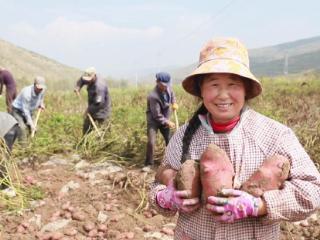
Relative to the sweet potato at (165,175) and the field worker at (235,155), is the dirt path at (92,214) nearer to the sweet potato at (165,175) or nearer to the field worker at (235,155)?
the sweet potato at (165,175)

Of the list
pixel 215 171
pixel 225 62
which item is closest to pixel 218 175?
pixel 215 171

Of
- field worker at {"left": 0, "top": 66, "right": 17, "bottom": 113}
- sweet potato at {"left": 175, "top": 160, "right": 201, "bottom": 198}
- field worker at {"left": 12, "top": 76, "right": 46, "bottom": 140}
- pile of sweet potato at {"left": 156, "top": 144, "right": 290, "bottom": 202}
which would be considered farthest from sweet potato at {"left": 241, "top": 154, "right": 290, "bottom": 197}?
field worker at {"left": 0, "top": 66, "right": 17, "bottom": 113}

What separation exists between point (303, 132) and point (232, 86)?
438 centimetres

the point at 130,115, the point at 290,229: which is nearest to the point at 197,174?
the point at 290,229

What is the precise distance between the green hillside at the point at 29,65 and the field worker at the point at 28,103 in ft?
131

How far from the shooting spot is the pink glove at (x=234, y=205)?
1.36 meters

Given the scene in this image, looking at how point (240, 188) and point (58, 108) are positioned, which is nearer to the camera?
point (240, 188)

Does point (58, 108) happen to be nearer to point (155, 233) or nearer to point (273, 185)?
point (155, 233)

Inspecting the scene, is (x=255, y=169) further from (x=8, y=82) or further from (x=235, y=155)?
(x=8, y=82)

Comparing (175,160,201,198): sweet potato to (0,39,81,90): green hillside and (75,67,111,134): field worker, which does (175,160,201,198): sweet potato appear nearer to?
(75,67,111,134): field worker

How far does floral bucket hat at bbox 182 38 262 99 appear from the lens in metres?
1.47

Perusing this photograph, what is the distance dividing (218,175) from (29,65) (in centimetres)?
5458

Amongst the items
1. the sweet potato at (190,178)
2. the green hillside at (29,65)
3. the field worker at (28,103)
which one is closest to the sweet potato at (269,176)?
the sweet potato at (190,178)

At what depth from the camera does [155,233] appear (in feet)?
12.2
